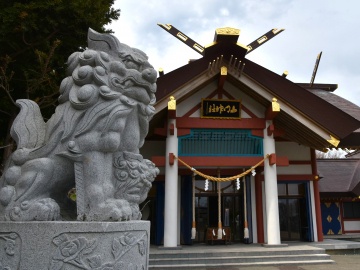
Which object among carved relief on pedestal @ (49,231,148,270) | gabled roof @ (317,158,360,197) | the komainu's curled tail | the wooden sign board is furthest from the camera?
gabled roof @ (317,158,360,197)

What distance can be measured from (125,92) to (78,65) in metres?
0.52

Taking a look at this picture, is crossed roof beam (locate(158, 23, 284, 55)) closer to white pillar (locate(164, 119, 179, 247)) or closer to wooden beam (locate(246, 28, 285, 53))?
wooden beam (locate(246, 28, 285, 53))

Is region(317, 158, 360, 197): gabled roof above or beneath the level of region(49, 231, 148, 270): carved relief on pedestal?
above

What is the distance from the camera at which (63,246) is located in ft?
6.68

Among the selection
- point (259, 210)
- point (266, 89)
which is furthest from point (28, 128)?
point (259, 210)

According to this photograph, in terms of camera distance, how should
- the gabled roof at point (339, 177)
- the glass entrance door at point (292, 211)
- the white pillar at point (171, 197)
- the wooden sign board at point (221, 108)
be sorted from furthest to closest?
1. the gabled roof at point (339, 177)
2. the glass entrance door at point (292, 211)
3. the wooden sign board at point (221, 108)
4. the white pillar at point (171, 197)

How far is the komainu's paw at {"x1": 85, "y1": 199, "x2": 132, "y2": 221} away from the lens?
86.4 inches

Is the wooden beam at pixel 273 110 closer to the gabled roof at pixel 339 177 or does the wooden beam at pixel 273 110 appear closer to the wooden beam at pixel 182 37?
the wooden beam at pixel 182 37

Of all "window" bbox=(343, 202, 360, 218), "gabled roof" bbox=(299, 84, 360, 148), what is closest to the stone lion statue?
"gabled roof" bbox=(299, 84, 360, 148)

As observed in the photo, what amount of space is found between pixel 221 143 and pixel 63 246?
23.7 feet

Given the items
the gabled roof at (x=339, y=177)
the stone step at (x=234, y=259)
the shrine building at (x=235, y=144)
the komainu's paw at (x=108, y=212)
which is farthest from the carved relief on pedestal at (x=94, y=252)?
the gabled roof at (x=339, y=177)

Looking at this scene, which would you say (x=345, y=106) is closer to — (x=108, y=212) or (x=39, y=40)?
(x=39, y=40)

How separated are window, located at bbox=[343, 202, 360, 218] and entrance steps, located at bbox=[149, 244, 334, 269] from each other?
757 centimetres

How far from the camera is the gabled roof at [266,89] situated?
816 centimetres
